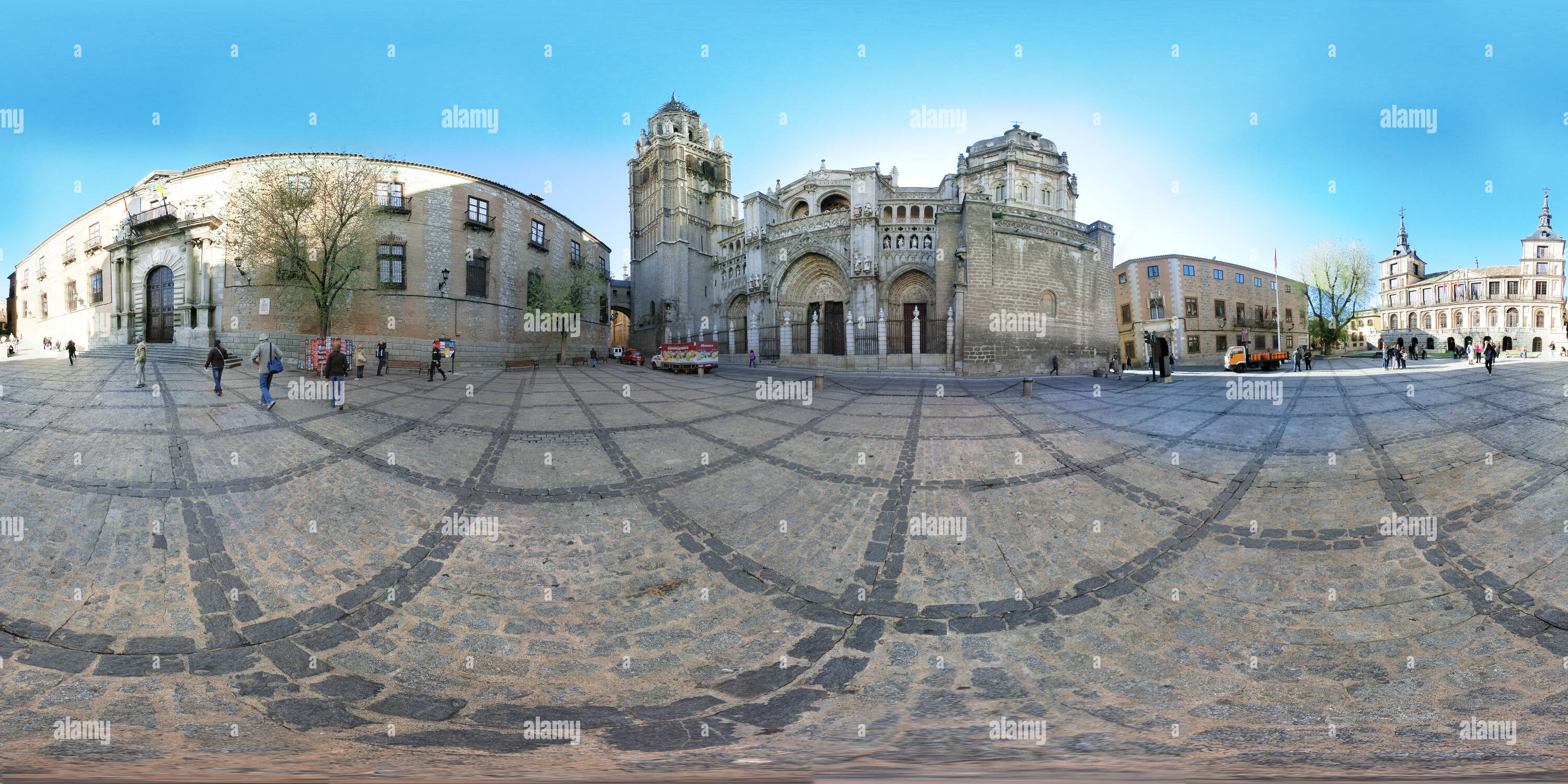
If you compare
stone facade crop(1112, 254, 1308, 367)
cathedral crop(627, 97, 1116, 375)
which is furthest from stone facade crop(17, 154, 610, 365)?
stone facade crop(1112, 254, 1308, 367)

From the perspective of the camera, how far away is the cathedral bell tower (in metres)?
36.9

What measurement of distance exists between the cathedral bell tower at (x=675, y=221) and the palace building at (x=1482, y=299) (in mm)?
29788

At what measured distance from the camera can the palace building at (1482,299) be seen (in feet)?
21.0

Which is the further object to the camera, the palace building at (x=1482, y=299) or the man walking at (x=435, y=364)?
the man walking at (x=435, y=364)

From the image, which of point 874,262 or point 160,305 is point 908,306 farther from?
point 160,305

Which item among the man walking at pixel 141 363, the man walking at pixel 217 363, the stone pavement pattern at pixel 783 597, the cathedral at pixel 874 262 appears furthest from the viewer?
the cathedral at pixel 874 262

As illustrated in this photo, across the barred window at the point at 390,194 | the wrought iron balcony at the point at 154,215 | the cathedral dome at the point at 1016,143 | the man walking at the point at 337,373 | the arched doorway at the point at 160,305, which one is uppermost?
the cathedral dome at the point at 1016,143

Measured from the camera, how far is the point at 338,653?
9.44 feet

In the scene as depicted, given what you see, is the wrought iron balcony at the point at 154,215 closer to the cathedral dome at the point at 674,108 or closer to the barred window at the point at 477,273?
the barred window at the point at 477,273

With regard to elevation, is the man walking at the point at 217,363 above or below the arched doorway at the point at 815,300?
below

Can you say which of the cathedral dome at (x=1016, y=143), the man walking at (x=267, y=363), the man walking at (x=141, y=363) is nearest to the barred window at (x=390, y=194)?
the man walking at (x=141, y=363)

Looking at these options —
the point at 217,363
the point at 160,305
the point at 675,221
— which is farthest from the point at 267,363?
the point at 675,221

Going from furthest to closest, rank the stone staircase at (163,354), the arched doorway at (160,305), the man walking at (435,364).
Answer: the man walking at (435,364) → the arched doorway at (160,305) → the stone staircase at (163,354)

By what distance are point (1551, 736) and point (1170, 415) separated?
5.35 meters
